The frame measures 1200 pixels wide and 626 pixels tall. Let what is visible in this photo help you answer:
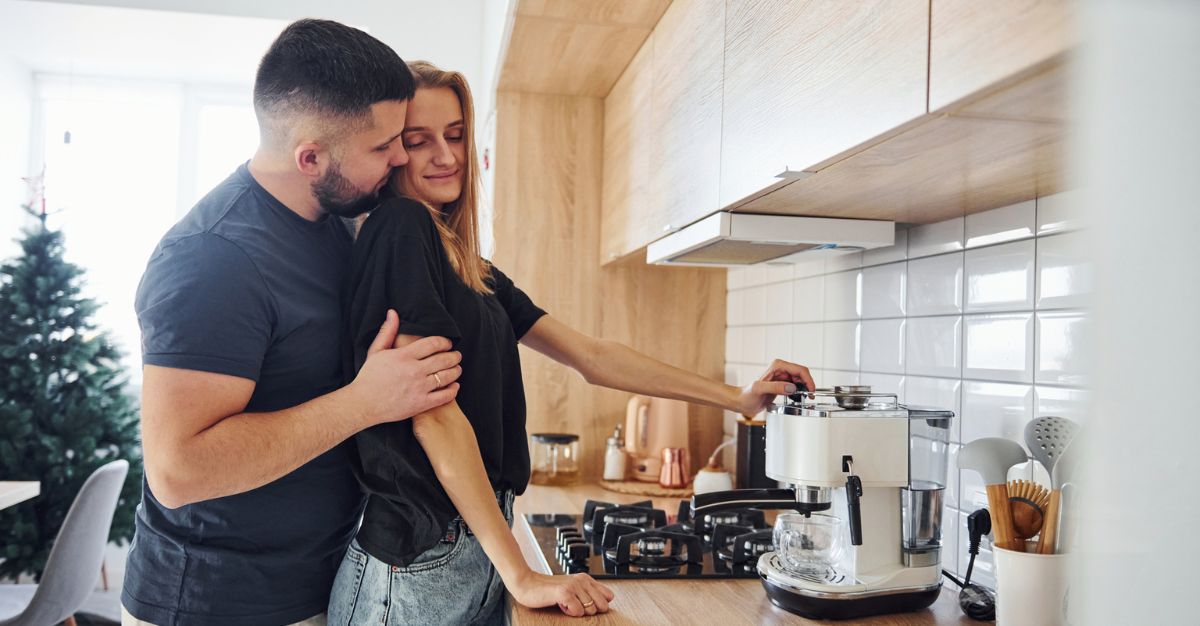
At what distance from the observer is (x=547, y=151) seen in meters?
2.61

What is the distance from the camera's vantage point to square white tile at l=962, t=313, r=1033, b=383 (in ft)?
4.16

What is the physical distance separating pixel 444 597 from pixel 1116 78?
3.42 feet

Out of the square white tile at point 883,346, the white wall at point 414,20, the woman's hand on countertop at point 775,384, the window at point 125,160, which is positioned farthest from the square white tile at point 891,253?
the window at point 125,160

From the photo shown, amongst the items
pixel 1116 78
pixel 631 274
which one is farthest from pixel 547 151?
pixel 1116 78

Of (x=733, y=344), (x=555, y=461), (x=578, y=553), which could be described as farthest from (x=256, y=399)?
(x=733, y=344)

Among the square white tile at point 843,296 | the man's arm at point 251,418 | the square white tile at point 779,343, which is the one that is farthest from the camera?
the square white tile at point 779,343

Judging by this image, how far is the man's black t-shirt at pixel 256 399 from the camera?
1.02 meters

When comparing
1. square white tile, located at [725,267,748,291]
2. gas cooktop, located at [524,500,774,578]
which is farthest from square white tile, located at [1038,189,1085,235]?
square white tile, located at [725,267,748,291]

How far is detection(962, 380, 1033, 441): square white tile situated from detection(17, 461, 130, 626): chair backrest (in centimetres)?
232

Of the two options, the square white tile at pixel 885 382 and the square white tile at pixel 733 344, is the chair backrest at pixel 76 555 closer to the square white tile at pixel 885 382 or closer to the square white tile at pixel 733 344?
the square white tile at pixel 733 344

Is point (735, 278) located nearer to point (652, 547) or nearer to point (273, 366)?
point (652, 547)

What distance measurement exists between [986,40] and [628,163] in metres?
1.56

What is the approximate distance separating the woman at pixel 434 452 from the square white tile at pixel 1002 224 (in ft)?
2.61

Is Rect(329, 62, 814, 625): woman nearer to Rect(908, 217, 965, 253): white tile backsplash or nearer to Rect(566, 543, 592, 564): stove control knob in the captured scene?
Rect(566, 543, 592, 564): stove control knob
